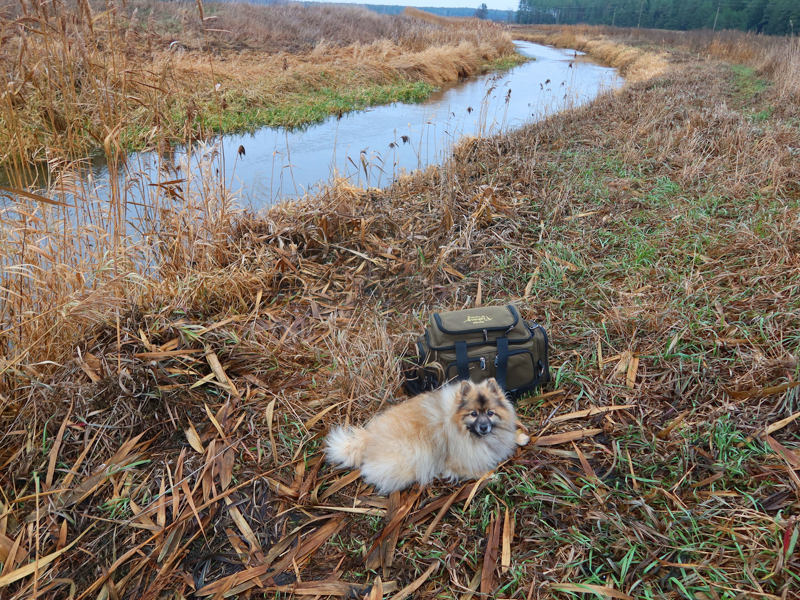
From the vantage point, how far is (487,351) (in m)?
2.60

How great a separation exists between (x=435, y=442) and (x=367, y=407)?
0.52 m

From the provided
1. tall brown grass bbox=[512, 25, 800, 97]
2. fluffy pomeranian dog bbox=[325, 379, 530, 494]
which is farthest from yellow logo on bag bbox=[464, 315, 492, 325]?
tall brown grass bbox=[512, 25, 800, 97]

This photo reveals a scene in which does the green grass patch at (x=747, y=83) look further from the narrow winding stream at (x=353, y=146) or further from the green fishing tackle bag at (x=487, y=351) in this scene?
the green fishing tackle bag at (x=487, y=351)

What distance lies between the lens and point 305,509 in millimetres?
2125

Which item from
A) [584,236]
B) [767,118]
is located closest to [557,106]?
[767,118]

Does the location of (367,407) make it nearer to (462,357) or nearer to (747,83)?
(462,357)

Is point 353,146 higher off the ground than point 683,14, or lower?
lower

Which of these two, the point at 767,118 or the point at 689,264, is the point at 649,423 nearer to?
the point at 689,264

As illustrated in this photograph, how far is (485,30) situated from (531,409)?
83.1 ft

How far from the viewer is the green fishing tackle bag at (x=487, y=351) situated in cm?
257

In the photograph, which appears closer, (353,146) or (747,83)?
(353,146)

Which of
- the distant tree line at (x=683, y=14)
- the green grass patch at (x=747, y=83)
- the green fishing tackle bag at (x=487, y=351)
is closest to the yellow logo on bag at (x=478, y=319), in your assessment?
the green fishing tackle bag at (x=487, y=351)

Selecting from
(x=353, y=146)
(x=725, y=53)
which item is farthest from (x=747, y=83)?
(x=353, y=146)

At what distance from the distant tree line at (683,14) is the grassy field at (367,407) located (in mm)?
16820
